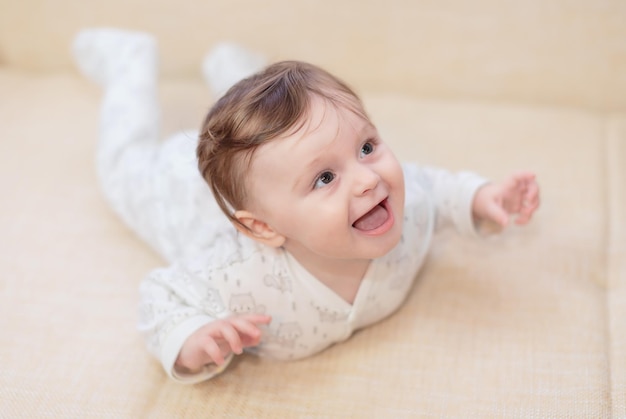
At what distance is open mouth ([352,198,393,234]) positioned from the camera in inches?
34.9

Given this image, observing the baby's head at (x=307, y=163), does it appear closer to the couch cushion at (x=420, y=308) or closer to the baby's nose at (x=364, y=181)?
the baby's nose at (x=364, y=181)

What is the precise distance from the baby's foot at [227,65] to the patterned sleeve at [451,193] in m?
0.42

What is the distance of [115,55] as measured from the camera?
1.37 m

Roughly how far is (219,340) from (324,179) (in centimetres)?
25

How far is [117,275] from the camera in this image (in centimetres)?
114

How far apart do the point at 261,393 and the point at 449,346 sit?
0.86 ft

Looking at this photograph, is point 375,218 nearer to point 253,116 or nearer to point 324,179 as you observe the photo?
point 324,179

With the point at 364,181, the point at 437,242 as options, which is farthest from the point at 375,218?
the point at 437,242

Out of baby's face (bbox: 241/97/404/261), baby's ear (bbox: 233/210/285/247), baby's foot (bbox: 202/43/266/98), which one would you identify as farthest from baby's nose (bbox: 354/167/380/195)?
baby's foot (bbox: 202/43/266/98)

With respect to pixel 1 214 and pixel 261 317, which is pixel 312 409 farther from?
pixel 1 214

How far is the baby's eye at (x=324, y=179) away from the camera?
0.86m

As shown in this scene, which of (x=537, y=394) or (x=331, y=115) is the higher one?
(x=331, y=115)

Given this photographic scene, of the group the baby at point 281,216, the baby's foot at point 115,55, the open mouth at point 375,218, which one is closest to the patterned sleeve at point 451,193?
the baby at point 281,216

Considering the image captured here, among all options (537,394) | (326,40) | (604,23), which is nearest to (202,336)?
(537,394)
